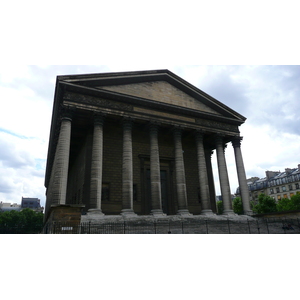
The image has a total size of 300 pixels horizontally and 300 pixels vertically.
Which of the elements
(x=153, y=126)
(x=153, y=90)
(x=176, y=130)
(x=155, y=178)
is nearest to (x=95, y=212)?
(x=155, y=178)

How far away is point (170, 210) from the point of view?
29.9 m

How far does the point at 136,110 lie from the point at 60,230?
48.4ft

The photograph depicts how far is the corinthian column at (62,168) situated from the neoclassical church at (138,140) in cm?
8

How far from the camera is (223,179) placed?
30078mm

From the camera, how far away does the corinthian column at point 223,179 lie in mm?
29125

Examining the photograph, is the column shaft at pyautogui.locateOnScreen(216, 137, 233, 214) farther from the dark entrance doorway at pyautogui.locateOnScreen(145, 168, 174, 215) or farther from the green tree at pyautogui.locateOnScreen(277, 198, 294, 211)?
the green tree at pyautogui.locateOnScreen(277, 198, 294, 211)

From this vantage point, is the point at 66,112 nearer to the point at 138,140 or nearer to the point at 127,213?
the point at 138,140

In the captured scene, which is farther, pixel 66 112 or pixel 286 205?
pixel 286 205

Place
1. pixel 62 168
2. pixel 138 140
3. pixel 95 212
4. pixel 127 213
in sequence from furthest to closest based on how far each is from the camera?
pixel 138 140, pixel 127 213, pixel 62 168, pixel 95 212

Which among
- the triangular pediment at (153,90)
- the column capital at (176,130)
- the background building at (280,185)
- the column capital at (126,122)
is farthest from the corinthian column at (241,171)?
the background building at (280,185)

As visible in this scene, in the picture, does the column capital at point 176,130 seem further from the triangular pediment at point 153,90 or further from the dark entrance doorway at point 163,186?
the dark entrance doorway at point 163,186

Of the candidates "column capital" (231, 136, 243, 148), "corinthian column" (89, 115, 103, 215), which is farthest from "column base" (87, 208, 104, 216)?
"column capital" (231, 136, 243, 148)

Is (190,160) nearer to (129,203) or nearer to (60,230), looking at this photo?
(129,203)

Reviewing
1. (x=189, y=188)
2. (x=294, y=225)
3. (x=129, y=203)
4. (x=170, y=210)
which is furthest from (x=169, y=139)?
(x=294, y=225)
